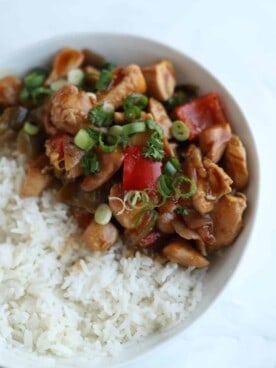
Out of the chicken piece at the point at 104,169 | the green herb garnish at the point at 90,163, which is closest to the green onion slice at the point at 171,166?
the chicken piece at the point at 104,169

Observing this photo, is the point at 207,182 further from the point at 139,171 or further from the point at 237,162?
the point at 139,171

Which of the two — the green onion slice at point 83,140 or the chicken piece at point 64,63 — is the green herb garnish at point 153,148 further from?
the chicken piece at point 64,63

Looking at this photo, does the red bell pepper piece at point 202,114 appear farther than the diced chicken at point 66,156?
Yes

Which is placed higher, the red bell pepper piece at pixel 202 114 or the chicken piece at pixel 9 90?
the red bell pepper piece at pixel 202 114

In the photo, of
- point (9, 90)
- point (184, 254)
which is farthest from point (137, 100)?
point (184, 254)

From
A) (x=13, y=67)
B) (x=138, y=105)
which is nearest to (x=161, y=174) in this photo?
(x=138, y=105)

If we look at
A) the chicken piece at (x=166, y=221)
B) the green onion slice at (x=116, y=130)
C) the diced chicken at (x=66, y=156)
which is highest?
the green onion slice at (x=116, y=130)
